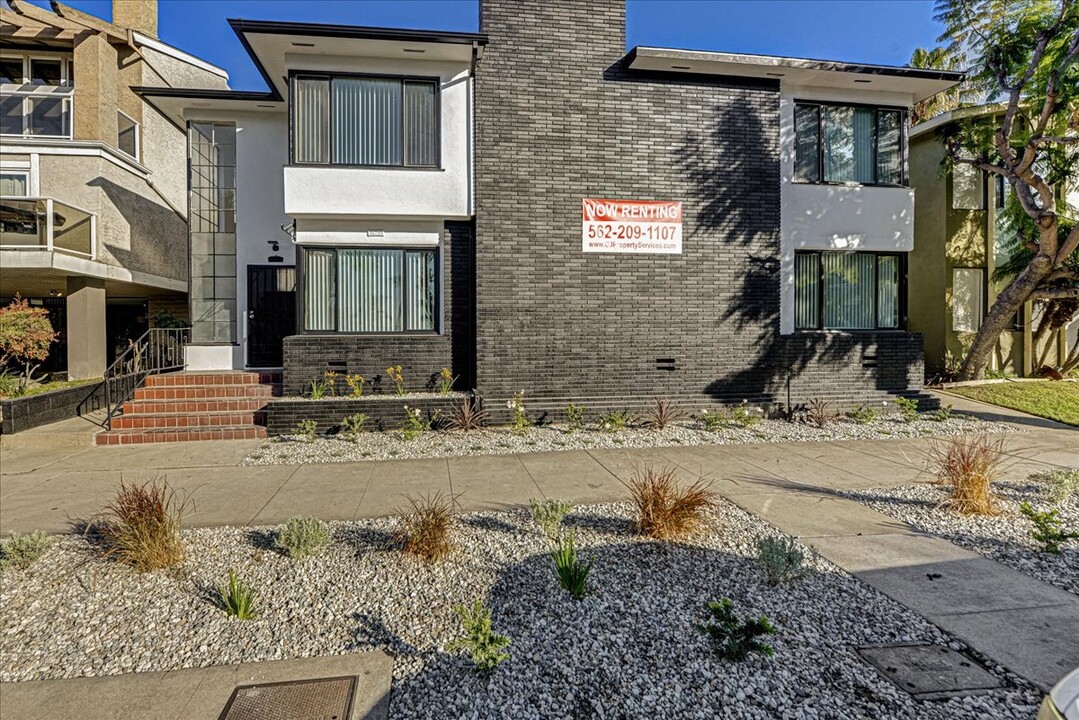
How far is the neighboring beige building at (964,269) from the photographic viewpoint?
1516 cm

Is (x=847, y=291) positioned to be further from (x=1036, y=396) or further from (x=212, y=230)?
(x=212, y=230)

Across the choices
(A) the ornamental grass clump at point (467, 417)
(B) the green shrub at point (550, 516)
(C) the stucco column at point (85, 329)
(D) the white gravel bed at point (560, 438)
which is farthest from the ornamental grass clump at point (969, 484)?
(C) the stucco column at point (85, 329)

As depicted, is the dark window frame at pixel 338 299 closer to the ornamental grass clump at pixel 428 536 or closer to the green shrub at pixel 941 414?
the ornamental grass clump at pixel 428 536

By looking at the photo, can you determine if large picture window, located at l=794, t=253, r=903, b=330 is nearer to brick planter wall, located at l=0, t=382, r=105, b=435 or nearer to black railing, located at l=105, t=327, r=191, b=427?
black railing, located at l=105, t=327, r=191, b=427

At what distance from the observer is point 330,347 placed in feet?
32.9

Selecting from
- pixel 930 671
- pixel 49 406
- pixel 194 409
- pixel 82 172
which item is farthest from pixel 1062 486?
pixel 82 172

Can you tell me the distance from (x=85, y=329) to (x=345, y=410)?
26.0ft

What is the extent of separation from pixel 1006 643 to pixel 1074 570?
1.70 metres

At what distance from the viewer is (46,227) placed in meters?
11.4

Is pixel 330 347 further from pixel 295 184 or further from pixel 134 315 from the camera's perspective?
pixel 134 315

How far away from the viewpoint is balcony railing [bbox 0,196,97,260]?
1129 centimetres

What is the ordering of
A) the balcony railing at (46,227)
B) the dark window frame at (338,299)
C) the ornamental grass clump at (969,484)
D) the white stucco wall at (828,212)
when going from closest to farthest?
the ornamental grass clump at (969,484), the dark window frame at (338,299), the white stucco wall at (828,212), the balcony railing at (46,227)

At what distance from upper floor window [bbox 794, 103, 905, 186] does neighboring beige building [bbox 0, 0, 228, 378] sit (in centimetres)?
1441

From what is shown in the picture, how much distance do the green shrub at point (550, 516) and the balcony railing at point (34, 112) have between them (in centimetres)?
1603
